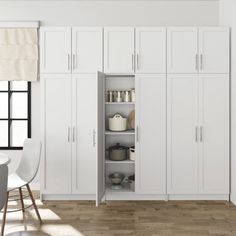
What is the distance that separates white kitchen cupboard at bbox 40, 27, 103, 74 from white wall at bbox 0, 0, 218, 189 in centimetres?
62

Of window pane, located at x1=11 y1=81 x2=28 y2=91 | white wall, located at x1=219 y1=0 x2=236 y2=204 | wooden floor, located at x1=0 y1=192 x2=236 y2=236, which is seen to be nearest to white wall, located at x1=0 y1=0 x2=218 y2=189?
white wall, located at x1=219 y1=0 x2=236 y2=204

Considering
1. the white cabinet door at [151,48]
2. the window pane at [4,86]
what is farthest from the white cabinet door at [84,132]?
the window pane at [4,86]

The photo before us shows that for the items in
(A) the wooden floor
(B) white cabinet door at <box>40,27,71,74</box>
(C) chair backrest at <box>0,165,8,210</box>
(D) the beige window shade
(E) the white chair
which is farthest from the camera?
(D) the beige window shade

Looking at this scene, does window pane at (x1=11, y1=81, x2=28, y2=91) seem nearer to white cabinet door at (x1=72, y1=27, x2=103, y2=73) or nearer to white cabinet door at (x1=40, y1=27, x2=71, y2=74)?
white cabinet door at (x1=40, y1=27, x2=71, y2=74)

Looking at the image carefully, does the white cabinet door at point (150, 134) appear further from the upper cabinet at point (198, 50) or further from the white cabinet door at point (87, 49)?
the white cabinet door at point (87, 49)

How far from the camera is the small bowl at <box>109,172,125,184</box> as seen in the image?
16.3ft

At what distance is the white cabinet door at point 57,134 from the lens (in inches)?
186

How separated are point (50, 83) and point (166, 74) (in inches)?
58.3

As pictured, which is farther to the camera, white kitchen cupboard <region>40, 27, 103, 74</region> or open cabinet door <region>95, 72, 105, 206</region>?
white kitchen cupboard <region>40, 27, 103, 74</region>

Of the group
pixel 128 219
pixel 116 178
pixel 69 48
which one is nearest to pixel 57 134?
pixel 116 178

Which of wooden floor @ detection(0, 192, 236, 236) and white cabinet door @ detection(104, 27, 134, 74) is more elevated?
white cabinet door @ detection(104, 27, 134, 74)

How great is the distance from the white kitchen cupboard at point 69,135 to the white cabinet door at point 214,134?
4.56ft

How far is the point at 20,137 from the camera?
546 centimetres

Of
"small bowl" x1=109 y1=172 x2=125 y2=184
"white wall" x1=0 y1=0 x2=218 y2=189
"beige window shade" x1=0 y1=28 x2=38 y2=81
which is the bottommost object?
"small bowl" x1=109 y1=172 x2=125 y2=184
